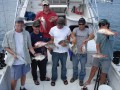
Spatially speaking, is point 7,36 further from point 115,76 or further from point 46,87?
point 115,76

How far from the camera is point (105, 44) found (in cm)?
468

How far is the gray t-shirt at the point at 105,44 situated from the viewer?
4613mm

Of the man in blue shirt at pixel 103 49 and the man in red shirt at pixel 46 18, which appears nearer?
the man in blue shirt at pixel 103 49

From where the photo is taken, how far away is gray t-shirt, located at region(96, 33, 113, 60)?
4613 mm

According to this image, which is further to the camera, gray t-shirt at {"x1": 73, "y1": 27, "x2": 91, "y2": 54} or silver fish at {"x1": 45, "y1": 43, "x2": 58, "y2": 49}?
gray t-shirt at {"x1": 73, "y1": 27, "x2": 91, "y2": 54}

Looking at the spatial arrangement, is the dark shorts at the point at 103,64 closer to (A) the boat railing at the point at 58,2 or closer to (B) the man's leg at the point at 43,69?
(B) the man's leg at the point at 43,69

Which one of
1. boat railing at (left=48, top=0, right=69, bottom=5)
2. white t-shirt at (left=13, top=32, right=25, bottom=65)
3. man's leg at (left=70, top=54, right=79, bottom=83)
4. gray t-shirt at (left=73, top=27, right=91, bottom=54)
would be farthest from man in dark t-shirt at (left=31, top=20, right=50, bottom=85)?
boat railing at (left=48, top=0, right=69, bottom=5)

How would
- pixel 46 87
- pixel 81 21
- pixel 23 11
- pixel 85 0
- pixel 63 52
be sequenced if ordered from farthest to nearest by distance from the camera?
pixel 85 0 → pixel 23 11 → pixel 46 87 → pixel 63 52 → pixel 81 21

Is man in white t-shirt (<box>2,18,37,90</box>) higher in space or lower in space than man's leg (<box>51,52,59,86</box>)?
higher

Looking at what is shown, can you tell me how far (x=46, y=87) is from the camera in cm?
534

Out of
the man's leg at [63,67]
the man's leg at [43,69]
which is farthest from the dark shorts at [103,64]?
the man's leg at [43,69]

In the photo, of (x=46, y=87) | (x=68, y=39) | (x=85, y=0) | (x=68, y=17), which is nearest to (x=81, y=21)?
(x=68, y=39)

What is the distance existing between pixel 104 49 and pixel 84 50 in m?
0.44

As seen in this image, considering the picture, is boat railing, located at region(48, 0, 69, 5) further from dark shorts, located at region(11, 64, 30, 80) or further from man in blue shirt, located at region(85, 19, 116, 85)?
dark shorts, located at region(11, 64, 30, 80)
